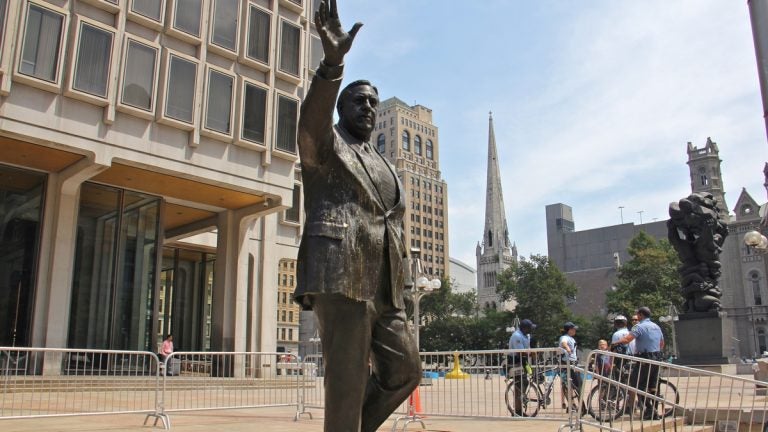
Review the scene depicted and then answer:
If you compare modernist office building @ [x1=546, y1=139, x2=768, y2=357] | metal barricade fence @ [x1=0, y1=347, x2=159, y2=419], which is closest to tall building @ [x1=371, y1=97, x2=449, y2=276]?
modernist office building @ [x1=546, y1=139, x2=768, y2=357]

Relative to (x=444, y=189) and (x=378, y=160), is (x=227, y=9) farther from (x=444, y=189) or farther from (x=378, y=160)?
(x=444, y=189)

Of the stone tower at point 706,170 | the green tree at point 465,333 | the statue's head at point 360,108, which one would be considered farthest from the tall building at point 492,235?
the statue's head at point 360,108

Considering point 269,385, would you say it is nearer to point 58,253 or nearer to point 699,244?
point 58,253

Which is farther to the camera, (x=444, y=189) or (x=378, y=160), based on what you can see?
(x=444, y=189)

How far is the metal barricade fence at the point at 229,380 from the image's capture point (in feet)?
34.1

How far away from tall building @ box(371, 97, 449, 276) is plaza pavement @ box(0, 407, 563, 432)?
347 feet

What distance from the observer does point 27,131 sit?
15914mm

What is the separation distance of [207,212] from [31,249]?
22.6 feet

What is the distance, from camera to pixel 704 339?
16672 millimetres

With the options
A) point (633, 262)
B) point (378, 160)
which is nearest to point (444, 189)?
point (633, 262)

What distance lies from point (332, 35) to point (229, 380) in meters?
9.27

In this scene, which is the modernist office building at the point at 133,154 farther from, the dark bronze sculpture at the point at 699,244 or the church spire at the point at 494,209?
the church spire at the point at 494,209

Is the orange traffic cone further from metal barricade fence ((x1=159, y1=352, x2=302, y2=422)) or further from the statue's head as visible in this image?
the statue's head

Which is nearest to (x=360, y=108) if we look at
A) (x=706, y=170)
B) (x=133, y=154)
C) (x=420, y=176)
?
(x=133, y=154)
